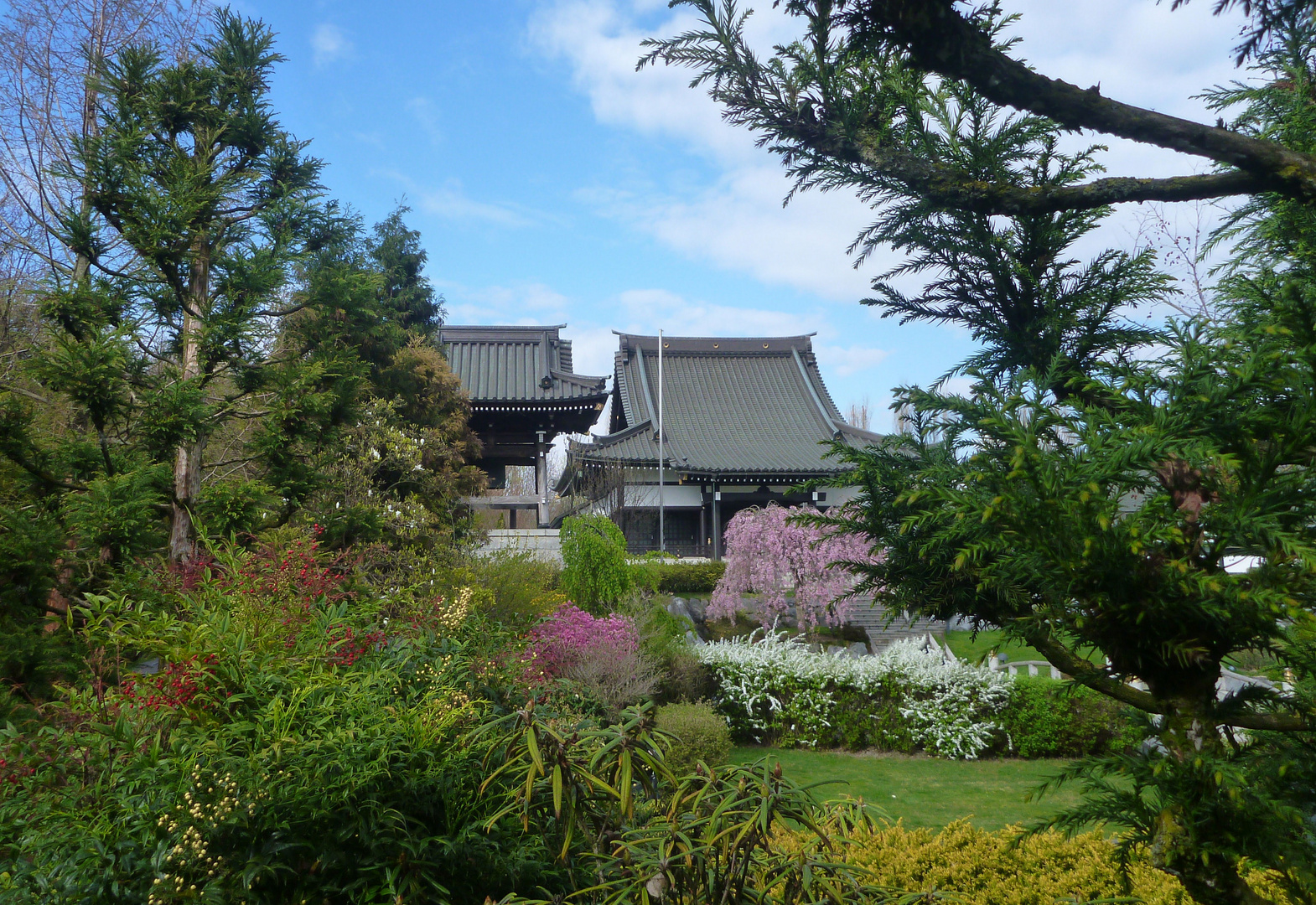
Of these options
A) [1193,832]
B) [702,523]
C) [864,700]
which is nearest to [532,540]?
[702,523]

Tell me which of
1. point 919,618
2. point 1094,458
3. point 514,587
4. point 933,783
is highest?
point 1094,458

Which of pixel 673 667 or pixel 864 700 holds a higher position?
pixel 673 667

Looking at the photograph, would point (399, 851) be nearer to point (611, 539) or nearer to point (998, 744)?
point (998, 744)

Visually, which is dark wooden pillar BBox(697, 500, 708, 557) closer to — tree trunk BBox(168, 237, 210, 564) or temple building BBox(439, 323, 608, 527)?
temple building BBox(439, 323, 608, 527)

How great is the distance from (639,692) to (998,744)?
437cm

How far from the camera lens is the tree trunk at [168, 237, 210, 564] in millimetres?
6090

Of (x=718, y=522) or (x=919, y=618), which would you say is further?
(x=718, y=522)

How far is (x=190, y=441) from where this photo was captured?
596 centimetres

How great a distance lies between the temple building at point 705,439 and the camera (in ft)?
64.2

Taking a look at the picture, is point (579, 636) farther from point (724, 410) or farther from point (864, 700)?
point (724, 410)

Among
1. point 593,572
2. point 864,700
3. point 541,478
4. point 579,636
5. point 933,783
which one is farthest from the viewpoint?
point 541,478

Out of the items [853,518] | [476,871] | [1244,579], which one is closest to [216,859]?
[476,871]

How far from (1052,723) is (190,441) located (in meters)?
9.16

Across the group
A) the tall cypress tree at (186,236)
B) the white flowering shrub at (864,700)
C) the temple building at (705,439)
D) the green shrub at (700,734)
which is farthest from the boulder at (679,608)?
the tall cypress tree at (186,236)
